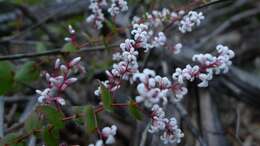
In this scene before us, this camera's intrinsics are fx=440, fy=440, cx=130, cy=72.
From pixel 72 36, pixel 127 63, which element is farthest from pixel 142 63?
pixel 127 63

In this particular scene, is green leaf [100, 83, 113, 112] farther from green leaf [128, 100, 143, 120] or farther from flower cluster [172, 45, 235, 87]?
flower cluster [172, 45, 235, 87]

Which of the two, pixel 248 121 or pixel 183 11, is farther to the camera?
pixel 248 121

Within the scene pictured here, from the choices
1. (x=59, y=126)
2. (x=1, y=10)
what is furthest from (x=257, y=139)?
(x=1, y=10)

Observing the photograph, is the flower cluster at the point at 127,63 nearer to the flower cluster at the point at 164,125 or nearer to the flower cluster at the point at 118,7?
the flower cluster at the point at 164,125

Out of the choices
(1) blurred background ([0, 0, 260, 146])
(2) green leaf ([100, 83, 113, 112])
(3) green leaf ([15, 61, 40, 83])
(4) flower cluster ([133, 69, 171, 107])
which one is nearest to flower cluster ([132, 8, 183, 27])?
(1) blurred background ([0, 0, 260, 146])

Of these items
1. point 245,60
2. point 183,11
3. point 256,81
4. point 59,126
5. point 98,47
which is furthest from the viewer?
point 245,60

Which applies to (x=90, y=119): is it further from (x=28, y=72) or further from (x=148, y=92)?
(x=28, y=72)

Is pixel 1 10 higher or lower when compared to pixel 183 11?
higher

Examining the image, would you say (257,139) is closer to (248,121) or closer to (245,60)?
(248,121)
